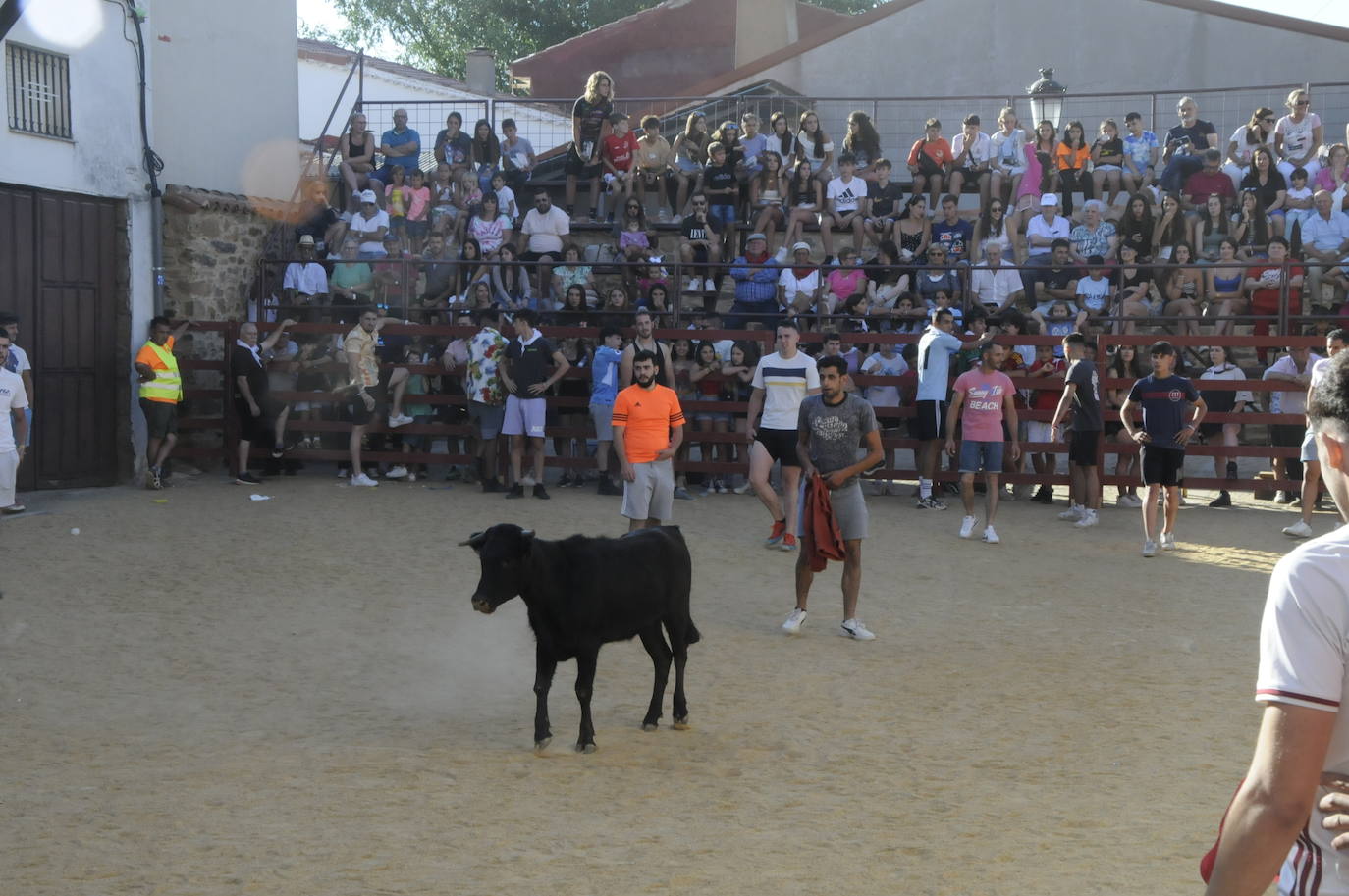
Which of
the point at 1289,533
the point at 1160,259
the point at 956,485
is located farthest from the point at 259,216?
the point at 1289,533

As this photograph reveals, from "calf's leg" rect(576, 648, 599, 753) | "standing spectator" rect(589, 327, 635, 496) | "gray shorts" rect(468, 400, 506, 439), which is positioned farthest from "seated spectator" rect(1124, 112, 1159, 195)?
"calf's leg" rect(576, 648, 599, 753)

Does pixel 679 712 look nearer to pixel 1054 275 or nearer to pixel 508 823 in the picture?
pixel 508 823

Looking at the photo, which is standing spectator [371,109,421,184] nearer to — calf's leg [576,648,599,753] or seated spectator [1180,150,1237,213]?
seated spectator [1180,150,1237,213]

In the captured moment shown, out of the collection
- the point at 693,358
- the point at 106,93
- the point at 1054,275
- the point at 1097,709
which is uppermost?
the point at 106,93

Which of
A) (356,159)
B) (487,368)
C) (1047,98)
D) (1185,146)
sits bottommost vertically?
(487,368)

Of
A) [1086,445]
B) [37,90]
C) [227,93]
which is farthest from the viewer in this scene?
[227,93]

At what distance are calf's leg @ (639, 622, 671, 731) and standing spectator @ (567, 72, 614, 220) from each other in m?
13.2

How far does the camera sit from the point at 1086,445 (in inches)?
545

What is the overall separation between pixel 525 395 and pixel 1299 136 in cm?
1098

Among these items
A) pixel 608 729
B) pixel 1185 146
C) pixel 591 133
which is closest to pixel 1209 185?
pixel 1185 146

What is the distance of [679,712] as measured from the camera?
682 cm

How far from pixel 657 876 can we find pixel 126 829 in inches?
80.8

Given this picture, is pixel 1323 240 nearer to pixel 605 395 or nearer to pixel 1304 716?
pixel 605 395

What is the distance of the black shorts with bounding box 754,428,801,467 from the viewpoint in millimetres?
12281
